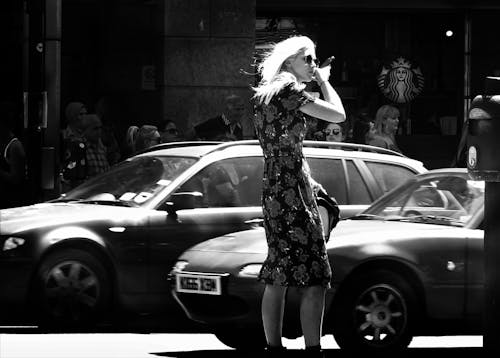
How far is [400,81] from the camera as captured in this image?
19.7 metres

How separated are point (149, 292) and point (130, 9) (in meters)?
9.22

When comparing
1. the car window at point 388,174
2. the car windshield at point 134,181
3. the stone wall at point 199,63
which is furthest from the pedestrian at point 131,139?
the car window at point 388,174

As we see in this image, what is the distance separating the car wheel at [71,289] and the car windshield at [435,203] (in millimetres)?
2061

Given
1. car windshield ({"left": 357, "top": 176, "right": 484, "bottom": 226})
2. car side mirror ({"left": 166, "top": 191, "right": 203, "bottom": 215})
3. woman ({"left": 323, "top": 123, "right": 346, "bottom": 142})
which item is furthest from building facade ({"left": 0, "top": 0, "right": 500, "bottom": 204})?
car windshield ({"left": 357, "top": 176, "right": 484, "bottom": 226})

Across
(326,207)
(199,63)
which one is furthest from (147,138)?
(326,207)

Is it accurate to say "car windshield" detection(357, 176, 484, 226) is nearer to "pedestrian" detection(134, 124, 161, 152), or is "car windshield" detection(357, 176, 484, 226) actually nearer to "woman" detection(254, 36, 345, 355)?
"woman" detection(254, 36, 345, 355)

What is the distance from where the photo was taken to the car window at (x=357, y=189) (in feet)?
38.1

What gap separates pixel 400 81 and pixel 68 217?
30.1 feet

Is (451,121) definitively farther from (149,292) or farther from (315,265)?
(315,265)

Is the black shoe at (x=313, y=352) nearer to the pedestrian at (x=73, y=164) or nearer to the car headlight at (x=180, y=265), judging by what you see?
the car headlight at (x=180, y=265)

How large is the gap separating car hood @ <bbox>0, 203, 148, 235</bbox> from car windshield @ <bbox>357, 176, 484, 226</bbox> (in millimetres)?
1802

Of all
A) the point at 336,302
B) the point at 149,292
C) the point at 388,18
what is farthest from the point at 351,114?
the point at 336,302

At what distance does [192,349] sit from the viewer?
10227 mm

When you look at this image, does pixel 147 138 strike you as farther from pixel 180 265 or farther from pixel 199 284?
pixel 199 284
